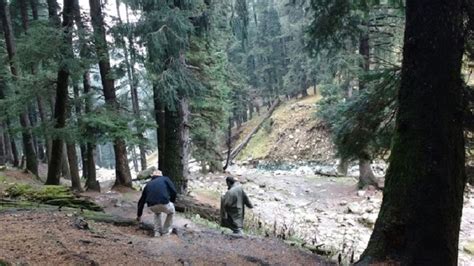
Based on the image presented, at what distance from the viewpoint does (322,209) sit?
53.5 feet

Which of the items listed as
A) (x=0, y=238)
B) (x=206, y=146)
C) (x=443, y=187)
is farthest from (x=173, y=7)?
(x=206, y=146)

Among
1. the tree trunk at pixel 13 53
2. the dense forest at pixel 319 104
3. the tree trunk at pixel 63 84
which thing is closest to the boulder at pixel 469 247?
the dense forest at pixel 319 104

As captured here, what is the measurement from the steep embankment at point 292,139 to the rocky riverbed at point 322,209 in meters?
12.0

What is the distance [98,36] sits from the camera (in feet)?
38.2

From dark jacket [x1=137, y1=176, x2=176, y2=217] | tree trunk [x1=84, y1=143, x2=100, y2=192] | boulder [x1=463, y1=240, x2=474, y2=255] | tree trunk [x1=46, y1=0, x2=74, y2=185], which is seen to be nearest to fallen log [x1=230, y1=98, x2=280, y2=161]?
tree trunk [x1=84, y1=143, x2=100, y2=192]

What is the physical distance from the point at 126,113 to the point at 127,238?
23.7 feet

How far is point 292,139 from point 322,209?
22481 millimetres

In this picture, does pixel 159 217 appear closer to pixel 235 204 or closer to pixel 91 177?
pixel 235 204

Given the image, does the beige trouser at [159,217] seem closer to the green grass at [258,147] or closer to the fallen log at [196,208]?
the fallen log at [196,208]

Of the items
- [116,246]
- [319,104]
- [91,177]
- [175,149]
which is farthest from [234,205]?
[319,104]

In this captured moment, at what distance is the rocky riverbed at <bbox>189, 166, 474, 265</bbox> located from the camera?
11.9m

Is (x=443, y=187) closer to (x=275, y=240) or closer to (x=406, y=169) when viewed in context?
(x=406, y=169)

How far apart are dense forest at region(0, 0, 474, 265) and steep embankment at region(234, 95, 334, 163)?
9.09 m

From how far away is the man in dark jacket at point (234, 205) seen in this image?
9.43 meters
